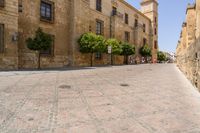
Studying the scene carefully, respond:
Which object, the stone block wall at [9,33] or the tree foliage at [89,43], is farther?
the tree foliage at [89,43]

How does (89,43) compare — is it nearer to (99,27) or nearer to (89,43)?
(89,43)

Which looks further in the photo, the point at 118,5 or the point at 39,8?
the point at 118,5

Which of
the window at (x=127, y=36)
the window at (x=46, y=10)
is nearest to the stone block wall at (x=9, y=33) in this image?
the window at (x=46, y=10)

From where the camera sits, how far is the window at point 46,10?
18438 millimetres

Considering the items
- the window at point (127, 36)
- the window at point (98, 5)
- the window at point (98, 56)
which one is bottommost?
the window at point (98, 56)

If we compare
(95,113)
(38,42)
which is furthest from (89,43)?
(95,113)

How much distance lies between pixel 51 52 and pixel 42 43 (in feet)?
12.7

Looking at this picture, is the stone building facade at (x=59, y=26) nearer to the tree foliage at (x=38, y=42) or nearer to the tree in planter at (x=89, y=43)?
the tree in planter at (x=89, y=43)

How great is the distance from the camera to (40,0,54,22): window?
18438mm

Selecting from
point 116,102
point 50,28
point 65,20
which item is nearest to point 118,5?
point 65,20

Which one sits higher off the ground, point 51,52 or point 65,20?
point 65,20

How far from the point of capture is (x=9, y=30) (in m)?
14.3

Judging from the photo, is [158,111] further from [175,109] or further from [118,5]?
[118,5]

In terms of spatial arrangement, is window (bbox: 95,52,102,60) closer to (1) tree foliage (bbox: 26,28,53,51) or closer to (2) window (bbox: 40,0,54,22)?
(2) window (bbox: 40,0,54,22)
